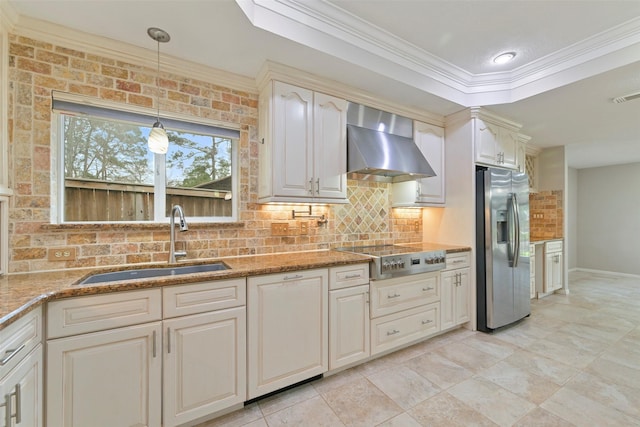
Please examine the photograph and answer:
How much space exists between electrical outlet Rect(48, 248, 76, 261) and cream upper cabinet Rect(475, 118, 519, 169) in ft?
12.4

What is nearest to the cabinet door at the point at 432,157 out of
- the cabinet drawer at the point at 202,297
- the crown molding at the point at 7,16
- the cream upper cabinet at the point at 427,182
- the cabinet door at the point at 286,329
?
the cream upper cabinet at the point at 427,182

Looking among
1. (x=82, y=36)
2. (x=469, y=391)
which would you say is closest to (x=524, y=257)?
(x=469, y=391)

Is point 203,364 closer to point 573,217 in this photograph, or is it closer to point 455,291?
point 455,291

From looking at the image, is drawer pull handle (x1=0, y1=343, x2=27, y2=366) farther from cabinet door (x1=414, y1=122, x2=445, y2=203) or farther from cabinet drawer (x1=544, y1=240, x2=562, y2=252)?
cabinet drawer (x1=544, y1=240, x2=562, y2=252)

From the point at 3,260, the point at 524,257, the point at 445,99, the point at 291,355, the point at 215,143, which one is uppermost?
the point at 445,99

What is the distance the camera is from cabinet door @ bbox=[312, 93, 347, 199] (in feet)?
7.77

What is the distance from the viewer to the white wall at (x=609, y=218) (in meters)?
5.50

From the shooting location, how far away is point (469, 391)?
1973 mm

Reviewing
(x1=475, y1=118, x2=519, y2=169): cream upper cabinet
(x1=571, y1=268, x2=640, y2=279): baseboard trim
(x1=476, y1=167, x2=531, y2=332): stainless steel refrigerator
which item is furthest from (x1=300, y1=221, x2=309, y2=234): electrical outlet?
(x1=571, y1=268, x2=640, y2=279): baseboard trim

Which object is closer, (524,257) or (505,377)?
(505,377)

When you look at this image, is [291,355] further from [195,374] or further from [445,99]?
[445,99]

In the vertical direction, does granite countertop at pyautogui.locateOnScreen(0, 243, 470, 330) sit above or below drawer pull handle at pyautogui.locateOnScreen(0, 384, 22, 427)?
above

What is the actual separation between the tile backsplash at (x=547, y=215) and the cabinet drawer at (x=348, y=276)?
3.93 metres

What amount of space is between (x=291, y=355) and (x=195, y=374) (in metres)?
0.63
